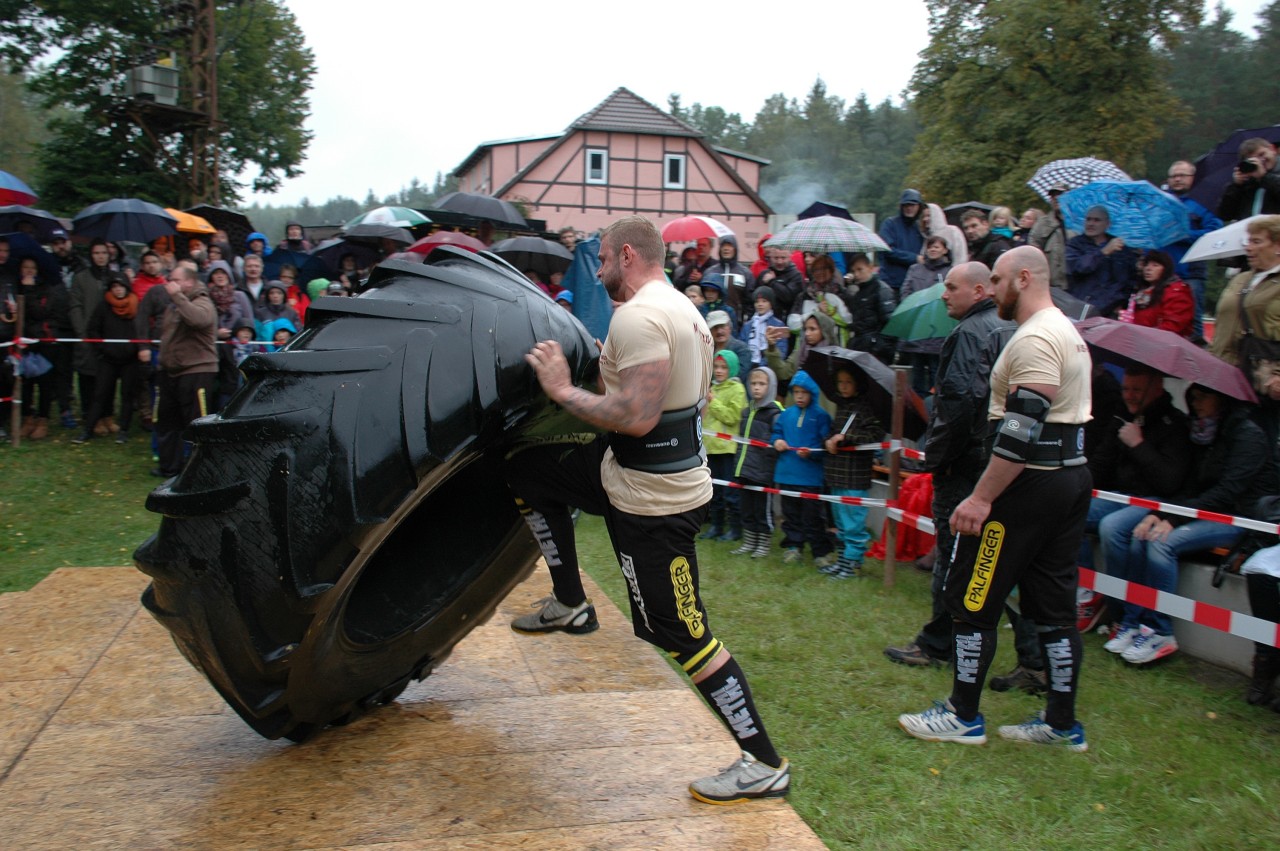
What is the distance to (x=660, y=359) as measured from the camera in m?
3.23

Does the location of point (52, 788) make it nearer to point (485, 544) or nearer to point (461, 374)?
point (485, 544)

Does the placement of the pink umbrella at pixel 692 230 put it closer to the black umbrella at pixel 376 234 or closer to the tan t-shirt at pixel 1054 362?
the black umbrella at pixel 376 234

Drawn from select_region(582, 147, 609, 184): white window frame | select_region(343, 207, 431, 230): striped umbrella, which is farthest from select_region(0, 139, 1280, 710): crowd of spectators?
select_region(582, 147, 609, 184): white window frame

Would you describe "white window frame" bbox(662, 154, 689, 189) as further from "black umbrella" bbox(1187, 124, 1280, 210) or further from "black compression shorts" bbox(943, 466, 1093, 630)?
"black compression shorts" bbox(943, 466, 1093, 630)

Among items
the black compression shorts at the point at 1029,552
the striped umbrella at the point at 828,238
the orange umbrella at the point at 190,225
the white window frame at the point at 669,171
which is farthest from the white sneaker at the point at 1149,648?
the white window frame at the point at 669,171

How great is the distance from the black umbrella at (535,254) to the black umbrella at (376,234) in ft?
3.55

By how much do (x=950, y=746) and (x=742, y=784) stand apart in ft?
4.04

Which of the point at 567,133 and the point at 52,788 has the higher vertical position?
the point at 567,133

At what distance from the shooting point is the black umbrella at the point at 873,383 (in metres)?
6.99

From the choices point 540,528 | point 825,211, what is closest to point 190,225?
point 825,211

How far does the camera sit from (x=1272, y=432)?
5.36 meters

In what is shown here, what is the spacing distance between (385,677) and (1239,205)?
7.56m

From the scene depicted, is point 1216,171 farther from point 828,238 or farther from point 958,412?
point 958,412

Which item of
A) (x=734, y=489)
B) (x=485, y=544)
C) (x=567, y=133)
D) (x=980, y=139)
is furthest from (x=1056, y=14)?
(x=485, y=544)
